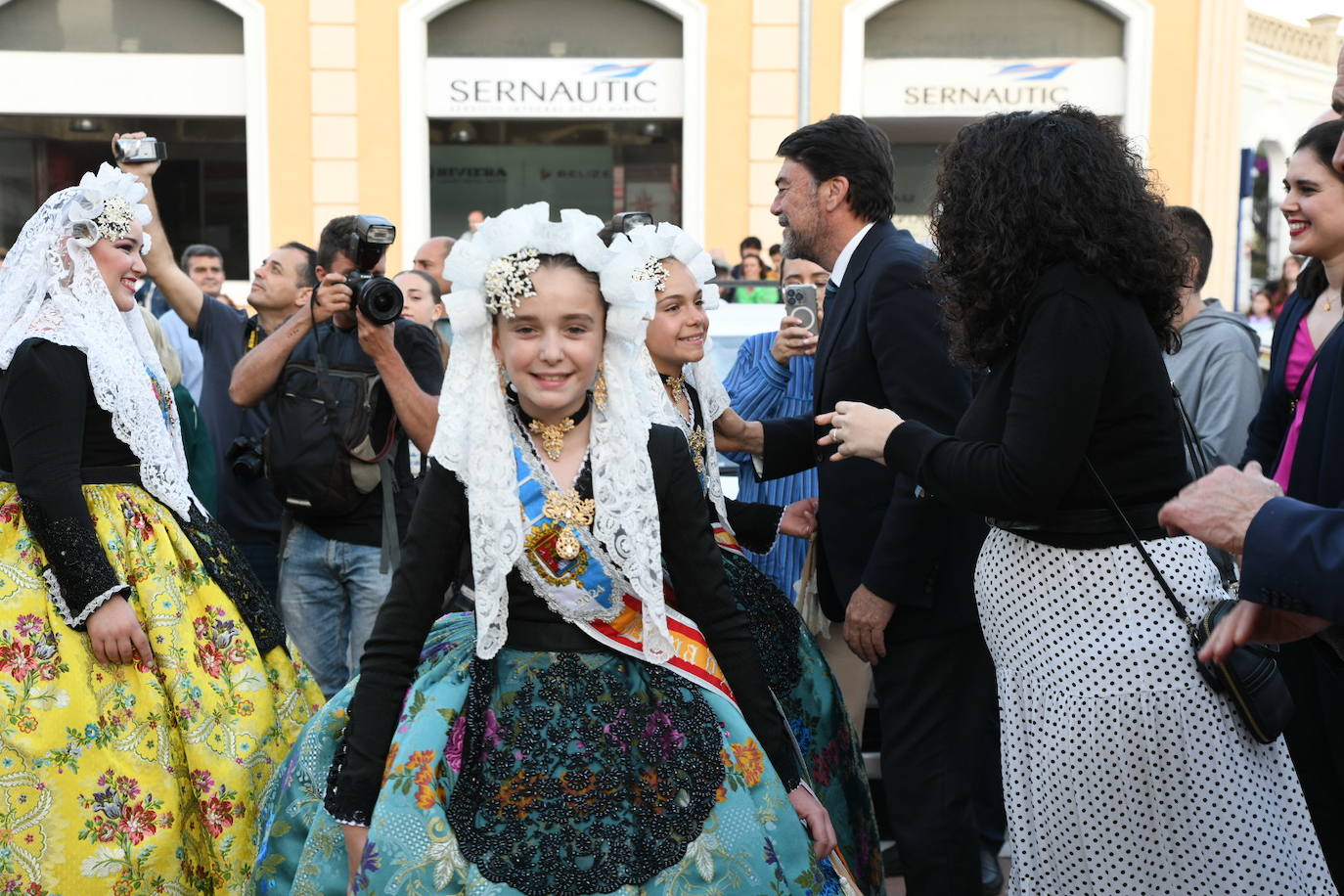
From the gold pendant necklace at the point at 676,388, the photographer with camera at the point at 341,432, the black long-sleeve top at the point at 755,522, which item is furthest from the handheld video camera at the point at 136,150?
the black long-sleeve top at the point at 755,522

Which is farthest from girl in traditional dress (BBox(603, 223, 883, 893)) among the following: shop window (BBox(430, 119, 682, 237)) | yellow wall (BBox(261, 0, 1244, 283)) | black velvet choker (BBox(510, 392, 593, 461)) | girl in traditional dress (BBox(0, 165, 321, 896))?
shop window (BBox(430, 119, 682, 237))

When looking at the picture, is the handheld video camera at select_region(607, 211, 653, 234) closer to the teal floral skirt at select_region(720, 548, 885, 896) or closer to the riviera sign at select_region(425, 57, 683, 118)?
the teal floral skirt at select_region(720, 548, 885, 896)

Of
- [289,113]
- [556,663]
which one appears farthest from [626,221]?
[289,113]

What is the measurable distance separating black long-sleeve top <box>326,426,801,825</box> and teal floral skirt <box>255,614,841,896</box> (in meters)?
0.06

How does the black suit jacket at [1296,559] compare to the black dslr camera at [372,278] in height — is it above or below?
below

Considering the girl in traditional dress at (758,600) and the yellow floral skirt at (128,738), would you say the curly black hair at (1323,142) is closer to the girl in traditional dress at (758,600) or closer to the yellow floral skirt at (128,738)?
the girl in traditional dress at (758,600)

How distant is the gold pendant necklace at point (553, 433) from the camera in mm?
2711

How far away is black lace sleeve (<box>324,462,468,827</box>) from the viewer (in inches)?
99.0

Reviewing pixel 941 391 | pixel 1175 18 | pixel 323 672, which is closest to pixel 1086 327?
pixel 941 391

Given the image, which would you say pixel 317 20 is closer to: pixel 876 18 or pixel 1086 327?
pixel 876 18

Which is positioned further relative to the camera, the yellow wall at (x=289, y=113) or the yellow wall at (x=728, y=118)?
the yellow wall at (x=728, y=118)

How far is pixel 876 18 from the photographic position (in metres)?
16.9

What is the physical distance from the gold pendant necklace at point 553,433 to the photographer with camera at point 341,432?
167 centimetres

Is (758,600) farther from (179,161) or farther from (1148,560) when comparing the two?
(179,161)
